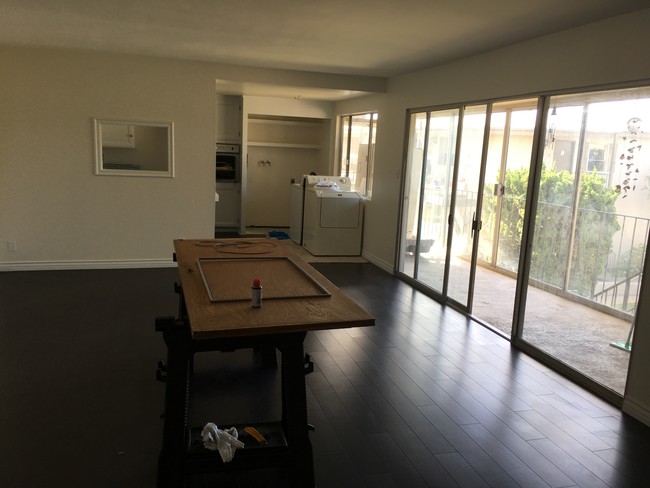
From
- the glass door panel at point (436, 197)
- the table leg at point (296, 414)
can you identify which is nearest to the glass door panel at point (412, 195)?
the glass door panel at point (436, 197)

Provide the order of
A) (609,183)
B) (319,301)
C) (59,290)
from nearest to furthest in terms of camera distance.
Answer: (319,301), (609,183), (59,290)

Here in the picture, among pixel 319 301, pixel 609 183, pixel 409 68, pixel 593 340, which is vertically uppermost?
pixel 409 68

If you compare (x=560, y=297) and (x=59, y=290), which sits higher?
(x=560, y=297)

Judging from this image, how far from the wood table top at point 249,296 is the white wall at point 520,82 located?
2.00 metres

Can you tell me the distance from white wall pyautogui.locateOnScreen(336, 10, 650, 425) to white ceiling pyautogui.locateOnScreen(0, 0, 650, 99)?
120 millimetres

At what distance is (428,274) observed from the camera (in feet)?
19.3

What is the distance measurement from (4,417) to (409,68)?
494 cm

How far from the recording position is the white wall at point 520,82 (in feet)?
10.4

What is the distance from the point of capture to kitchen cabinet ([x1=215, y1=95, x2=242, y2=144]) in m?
8.39

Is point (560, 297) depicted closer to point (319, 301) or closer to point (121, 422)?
point (319, 301)

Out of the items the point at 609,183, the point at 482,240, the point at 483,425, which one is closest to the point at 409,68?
the point at 482,240

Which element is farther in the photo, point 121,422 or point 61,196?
point 61,196

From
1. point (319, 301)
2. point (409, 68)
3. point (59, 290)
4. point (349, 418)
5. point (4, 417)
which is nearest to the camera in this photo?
point (319, 301)

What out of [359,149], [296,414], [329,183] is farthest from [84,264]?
[296,414]
